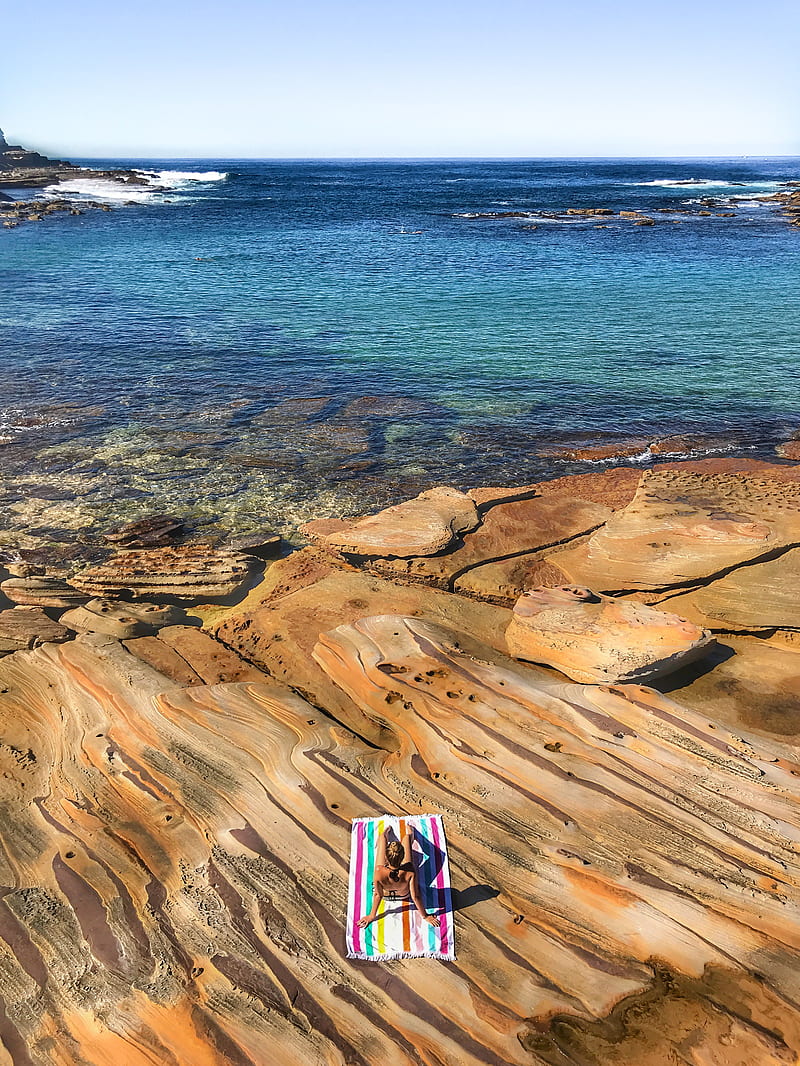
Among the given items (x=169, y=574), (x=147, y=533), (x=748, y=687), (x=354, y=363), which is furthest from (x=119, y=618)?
(x=354, y=363)

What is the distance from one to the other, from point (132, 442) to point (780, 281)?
125ft

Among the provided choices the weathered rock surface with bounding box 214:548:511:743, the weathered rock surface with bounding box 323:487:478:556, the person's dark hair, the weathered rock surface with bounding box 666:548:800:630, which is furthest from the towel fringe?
the weathered rock surface with bounding box 323:487:478:556

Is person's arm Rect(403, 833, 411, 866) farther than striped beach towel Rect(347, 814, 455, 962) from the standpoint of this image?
Yes

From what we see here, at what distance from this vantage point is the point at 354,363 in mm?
26406

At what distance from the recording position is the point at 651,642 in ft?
31.6

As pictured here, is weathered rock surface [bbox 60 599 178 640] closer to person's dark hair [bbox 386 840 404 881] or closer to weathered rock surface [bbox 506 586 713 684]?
weathered rock surface [bbox 506 586 713 684]

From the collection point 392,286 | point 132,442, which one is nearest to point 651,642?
point 132,442

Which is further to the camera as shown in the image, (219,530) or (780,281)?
(780,281)

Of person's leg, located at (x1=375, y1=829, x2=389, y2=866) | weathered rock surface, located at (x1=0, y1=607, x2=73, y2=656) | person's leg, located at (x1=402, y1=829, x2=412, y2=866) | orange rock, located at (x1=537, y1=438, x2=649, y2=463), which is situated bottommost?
person's leg, located at (x1=375, y1=829, x2=389, y2=866)

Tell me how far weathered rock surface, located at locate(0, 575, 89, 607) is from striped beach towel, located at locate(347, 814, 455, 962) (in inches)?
308

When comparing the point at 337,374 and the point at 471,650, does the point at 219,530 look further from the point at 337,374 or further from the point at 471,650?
the point at 337,374

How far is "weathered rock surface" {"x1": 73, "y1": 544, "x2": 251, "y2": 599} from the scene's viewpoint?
12711mm

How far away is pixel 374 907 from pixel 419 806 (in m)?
1.23

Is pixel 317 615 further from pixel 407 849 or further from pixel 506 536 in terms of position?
pixel 407 849
